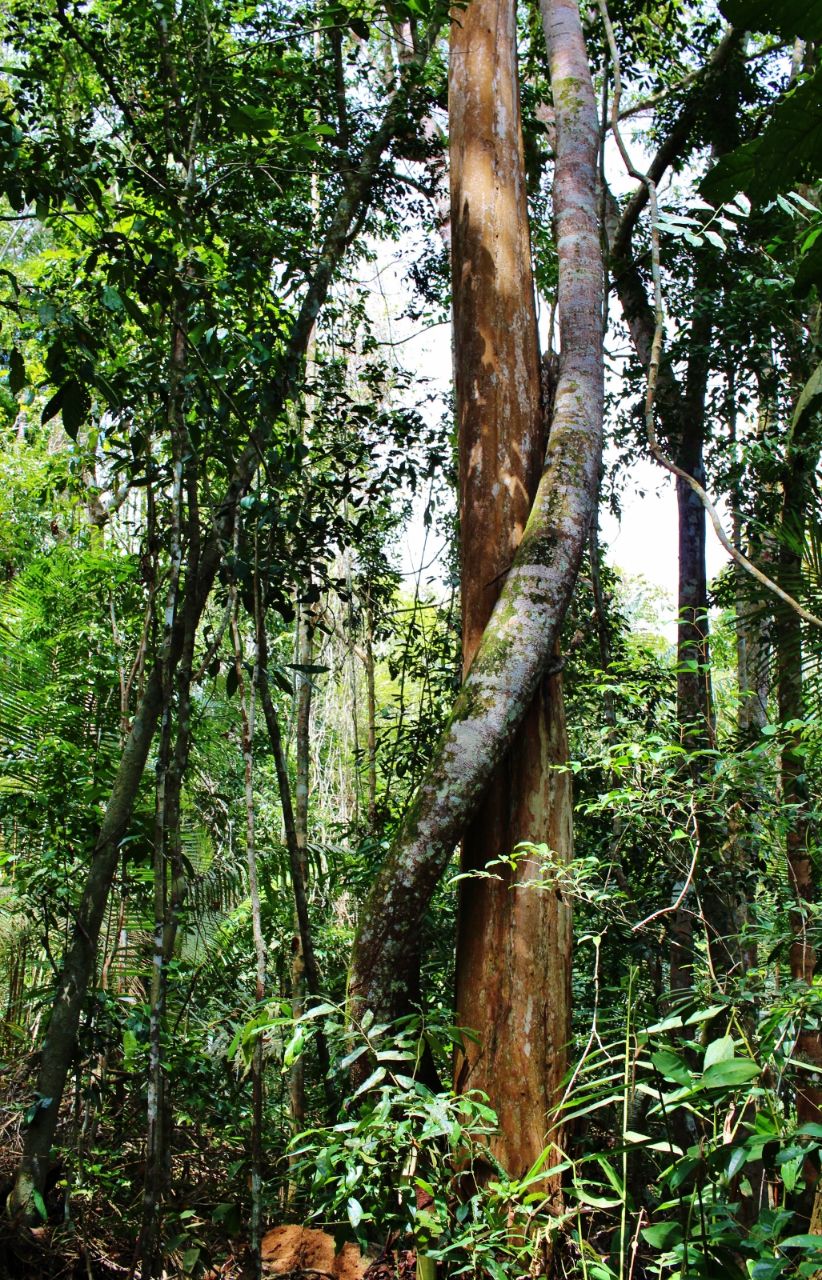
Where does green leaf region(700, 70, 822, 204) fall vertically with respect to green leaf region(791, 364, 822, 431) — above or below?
below

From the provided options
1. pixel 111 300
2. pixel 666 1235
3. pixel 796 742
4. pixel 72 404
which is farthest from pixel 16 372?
pixel 796 742

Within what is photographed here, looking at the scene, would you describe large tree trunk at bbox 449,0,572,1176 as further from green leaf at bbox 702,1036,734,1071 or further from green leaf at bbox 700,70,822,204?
green leaf at bbox 700,70,822,204

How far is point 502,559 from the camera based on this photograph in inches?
122

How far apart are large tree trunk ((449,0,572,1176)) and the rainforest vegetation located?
0.01m

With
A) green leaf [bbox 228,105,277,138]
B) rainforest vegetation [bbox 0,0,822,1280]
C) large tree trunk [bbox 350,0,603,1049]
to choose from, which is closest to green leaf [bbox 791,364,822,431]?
rainforest vegetation [bbox 0,0,822,1280]

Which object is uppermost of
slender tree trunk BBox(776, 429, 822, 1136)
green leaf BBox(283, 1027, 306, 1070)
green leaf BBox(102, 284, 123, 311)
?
green leaf BBox(102, 284, 123, 311)

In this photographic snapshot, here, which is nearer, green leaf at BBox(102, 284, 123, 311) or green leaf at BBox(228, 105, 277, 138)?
green leaf at BBox(102, 284, 123, 311)

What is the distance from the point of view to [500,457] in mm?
3217

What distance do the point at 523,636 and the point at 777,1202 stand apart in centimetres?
149

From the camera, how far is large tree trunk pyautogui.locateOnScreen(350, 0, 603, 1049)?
249cm

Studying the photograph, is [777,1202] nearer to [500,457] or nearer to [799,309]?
[500,457]

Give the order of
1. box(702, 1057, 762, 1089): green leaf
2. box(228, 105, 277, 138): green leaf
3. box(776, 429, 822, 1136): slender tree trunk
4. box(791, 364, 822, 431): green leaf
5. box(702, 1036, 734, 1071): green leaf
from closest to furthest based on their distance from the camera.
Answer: box(702, 1057, 762, 1089): green leaf → box(702, 1036, 734, 1071): green leaf → box(228, 105, 277, 138): green leaf → box(776, 429, 822, 1136): slender tree trunk → box(791, 364, 822, 431): green leaf

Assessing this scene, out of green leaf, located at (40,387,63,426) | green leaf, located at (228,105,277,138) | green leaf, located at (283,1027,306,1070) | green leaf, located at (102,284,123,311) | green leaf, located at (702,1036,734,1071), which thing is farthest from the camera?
green leaf, located at (228,105,277,138)

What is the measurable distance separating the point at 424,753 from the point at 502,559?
2164mm
